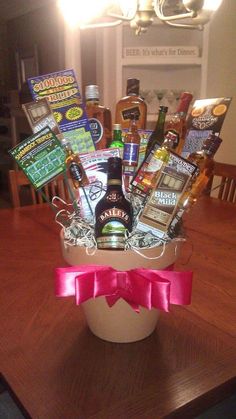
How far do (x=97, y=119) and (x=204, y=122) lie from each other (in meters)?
0.23

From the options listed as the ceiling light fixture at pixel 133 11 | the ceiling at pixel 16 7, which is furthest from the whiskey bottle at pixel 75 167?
the ceiling at pixel 16 7

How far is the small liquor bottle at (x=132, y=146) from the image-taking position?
2.15 ft

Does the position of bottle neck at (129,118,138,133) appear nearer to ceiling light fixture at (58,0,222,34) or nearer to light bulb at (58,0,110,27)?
ceiling light fixture at (58,0,222,34)

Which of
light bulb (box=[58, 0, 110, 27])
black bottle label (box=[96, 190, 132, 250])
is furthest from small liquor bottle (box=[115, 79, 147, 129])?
light bulb (box=[58, 0, 110, 27])

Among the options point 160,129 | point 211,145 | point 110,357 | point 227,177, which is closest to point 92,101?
point 160,129

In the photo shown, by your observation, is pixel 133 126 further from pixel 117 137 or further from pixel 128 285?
pixel 128 285

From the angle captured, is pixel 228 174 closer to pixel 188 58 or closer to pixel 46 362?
pixel 188 58

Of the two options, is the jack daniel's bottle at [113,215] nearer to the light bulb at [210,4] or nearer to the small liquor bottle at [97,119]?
the small liquor bottle at [97,119]

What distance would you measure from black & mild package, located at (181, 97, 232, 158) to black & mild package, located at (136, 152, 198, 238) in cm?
14

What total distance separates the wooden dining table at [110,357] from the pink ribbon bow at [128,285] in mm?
45

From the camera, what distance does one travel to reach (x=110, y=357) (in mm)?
637

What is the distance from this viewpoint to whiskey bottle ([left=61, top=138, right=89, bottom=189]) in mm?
646

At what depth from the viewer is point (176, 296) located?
24.7 inches

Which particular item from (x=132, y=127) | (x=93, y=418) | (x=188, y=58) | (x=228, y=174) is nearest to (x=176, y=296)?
(x=93, y=418)
